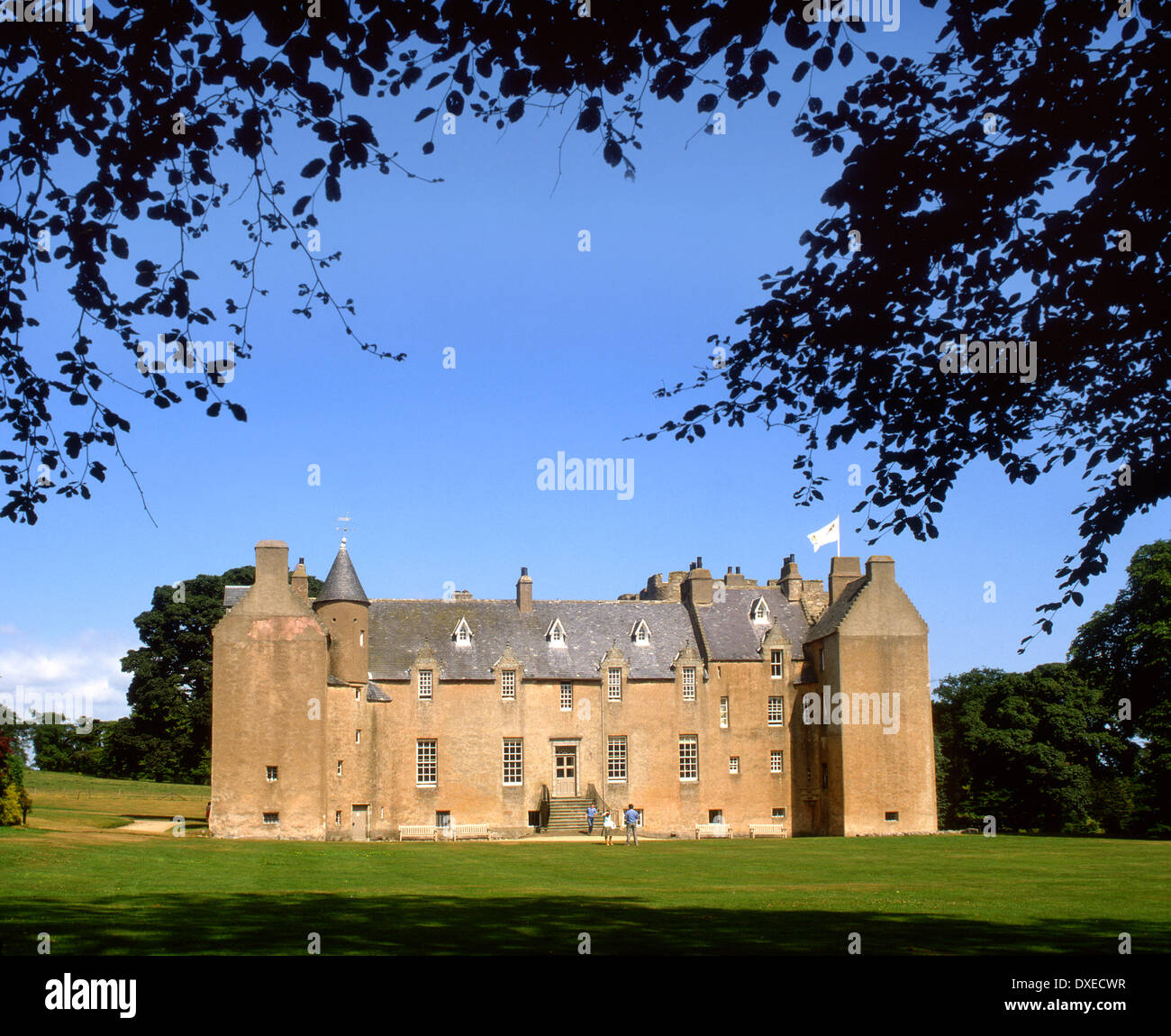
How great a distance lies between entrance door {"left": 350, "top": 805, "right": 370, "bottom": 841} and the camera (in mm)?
52469

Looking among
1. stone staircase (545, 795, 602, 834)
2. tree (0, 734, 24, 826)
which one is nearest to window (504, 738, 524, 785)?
stone staircase (545, 795, 602, 834)

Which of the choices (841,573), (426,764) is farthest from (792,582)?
(426,764)

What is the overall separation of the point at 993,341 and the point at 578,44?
5.83 meters

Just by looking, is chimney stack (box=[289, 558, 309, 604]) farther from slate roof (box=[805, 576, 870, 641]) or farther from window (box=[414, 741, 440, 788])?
slate roof (box=[805, 576, 870, 641])

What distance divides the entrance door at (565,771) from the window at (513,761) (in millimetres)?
1546

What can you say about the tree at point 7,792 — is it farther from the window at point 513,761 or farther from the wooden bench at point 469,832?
the window at point 513,761

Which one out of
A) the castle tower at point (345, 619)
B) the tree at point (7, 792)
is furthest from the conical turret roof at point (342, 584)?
the tree at point (7, 792)

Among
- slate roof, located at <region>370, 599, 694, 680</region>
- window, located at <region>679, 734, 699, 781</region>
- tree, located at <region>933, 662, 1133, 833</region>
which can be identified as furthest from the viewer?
tree, located at <region>933, 662, 1133, 833</region>

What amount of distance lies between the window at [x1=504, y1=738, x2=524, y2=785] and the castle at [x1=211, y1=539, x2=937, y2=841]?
9 centimetres

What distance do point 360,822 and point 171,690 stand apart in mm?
26999

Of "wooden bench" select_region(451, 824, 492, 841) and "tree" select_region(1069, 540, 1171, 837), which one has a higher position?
"tree" select_region(1069, 540, 1171, 837)

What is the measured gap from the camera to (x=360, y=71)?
10703mm
